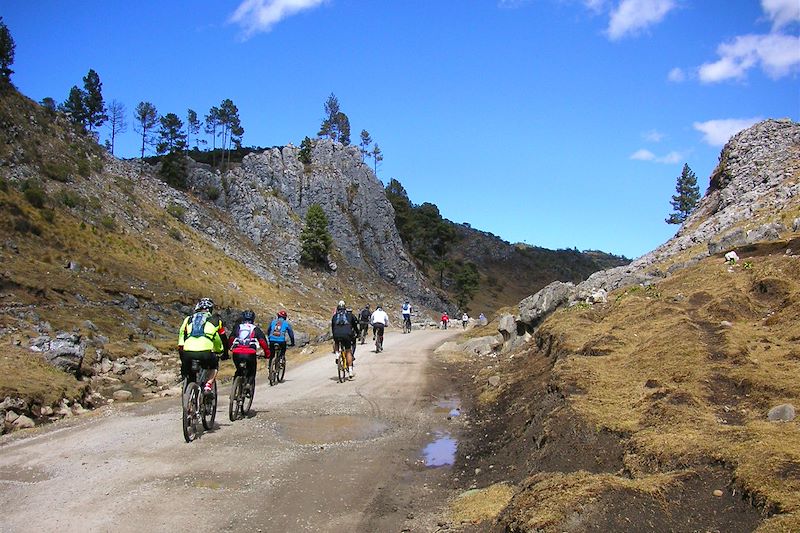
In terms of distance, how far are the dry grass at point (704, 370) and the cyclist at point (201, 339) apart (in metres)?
6.19

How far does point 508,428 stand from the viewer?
1096cm

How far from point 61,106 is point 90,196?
4091 cm

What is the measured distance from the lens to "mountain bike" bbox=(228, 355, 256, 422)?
468 inches

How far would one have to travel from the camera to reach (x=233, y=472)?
8.30 meters

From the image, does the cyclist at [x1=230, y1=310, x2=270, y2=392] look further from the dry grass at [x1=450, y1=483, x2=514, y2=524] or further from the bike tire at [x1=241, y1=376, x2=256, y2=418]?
the dry grass at [x1=450, y1=483, x2=514, y2=524]

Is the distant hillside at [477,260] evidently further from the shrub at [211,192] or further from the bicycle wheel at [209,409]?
the bicycle wheel at [209,409]

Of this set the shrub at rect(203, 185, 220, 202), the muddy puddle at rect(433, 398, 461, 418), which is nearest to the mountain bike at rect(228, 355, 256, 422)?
the muddy puddle at rect(433, 398, 461, 418)

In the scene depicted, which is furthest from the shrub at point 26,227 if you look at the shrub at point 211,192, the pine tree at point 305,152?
the pine tree at point 305,152

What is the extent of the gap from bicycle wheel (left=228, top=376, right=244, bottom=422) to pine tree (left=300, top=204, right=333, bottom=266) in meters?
53.6

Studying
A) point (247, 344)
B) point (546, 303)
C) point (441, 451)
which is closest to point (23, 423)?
point (247, 344)

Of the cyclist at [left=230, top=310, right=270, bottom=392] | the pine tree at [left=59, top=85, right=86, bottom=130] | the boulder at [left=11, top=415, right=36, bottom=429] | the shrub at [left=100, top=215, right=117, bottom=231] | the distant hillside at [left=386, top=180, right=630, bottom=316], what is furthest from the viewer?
the distant hillside at [left=386, top=180, right=630, bottom=316]

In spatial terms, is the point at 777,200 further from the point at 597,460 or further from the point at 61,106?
the point at 61,106

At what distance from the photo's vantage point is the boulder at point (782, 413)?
668 centimetres

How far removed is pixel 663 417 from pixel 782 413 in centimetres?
130
